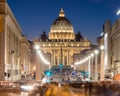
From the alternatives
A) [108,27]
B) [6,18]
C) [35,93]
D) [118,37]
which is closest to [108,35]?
[108,27]

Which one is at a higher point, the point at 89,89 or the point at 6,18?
the point at 6,18

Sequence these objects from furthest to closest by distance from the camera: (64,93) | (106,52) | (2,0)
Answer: (106,52) → (2,0) → (64,93)

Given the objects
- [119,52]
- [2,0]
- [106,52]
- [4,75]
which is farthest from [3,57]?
[106,52]

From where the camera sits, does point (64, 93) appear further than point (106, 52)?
No

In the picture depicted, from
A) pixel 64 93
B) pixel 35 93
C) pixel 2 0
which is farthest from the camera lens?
pixel 2 0

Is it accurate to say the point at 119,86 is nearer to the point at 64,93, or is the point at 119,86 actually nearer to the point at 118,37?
the point at 64,93

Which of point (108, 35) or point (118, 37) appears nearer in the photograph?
point (118, 37)

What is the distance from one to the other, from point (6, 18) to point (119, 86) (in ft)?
227

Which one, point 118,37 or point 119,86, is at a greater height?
point 118,37

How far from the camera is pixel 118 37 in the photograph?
113000 mm

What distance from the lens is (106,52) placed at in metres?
135

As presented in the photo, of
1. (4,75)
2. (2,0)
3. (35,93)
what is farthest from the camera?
(2,0)

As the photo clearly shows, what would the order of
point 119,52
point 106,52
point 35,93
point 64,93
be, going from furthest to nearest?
point 106,52, point 119,52, point 35,93, point 64,93

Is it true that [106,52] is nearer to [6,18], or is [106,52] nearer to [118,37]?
[118,37]
